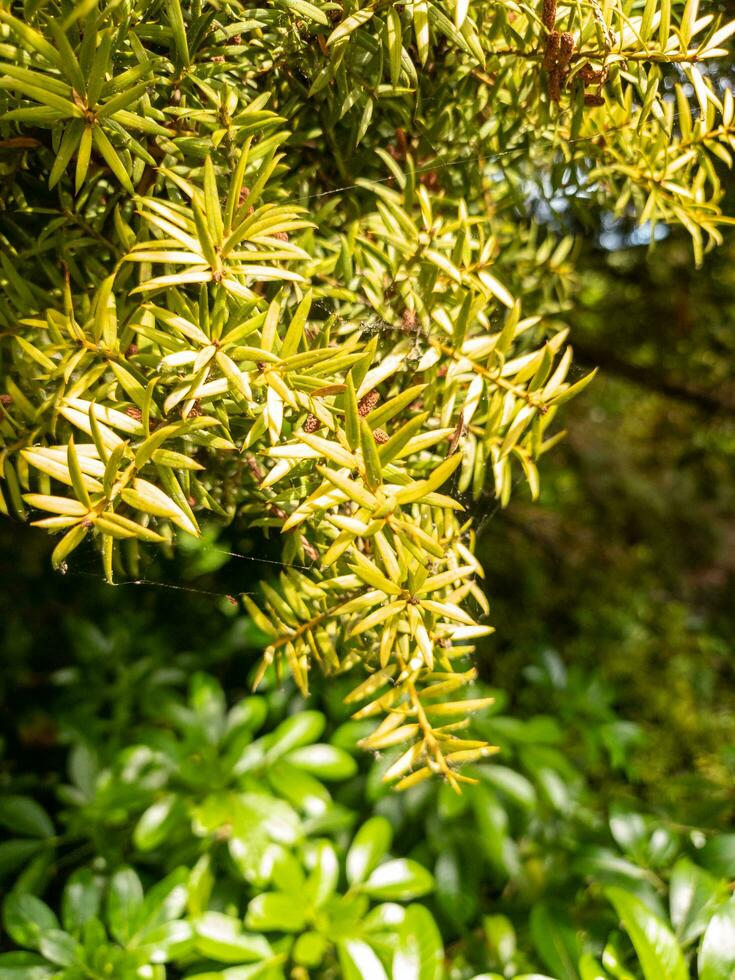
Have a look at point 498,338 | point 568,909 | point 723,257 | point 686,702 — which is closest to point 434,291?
point 498,338

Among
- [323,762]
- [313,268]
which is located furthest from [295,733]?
[313,268]

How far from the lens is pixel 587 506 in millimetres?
2510

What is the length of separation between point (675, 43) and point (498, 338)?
0.89 ft

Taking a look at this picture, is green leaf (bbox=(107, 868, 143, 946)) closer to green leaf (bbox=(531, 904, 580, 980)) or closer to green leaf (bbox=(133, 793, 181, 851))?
green leaf (bbox=(133, 793, 181, 851))

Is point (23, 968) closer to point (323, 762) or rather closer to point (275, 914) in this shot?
point (275, 914)

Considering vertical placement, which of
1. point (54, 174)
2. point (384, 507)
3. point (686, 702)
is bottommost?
point (686, 702)

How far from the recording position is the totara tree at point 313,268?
A: 0.43m

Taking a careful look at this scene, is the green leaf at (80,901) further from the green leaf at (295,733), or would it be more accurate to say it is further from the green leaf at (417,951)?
the green leaf at (417,951)

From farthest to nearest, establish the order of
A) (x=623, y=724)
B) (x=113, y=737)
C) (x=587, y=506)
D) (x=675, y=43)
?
(x=587, y=506), (x=623, y=724), (x=113, y=737), (x=675, y=43)

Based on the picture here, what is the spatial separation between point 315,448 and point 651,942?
0.70 meters

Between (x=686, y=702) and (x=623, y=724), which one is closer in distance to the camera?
(x=623, y=724)

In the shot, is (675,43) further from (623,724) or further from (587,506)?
(587,506)

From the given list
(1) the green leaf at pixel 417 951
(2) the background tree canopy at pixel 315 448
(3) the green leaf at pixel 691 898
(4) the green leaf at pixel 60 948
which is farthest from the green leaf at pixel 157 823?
(3) the green leaf at pixel 691 898

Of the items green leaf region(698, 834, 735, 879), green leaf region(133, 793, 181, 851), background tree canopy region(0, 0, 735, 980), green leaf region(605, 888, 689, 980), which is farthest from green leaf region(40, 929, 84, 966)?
green leaf region(698, 834, 735, 879)
